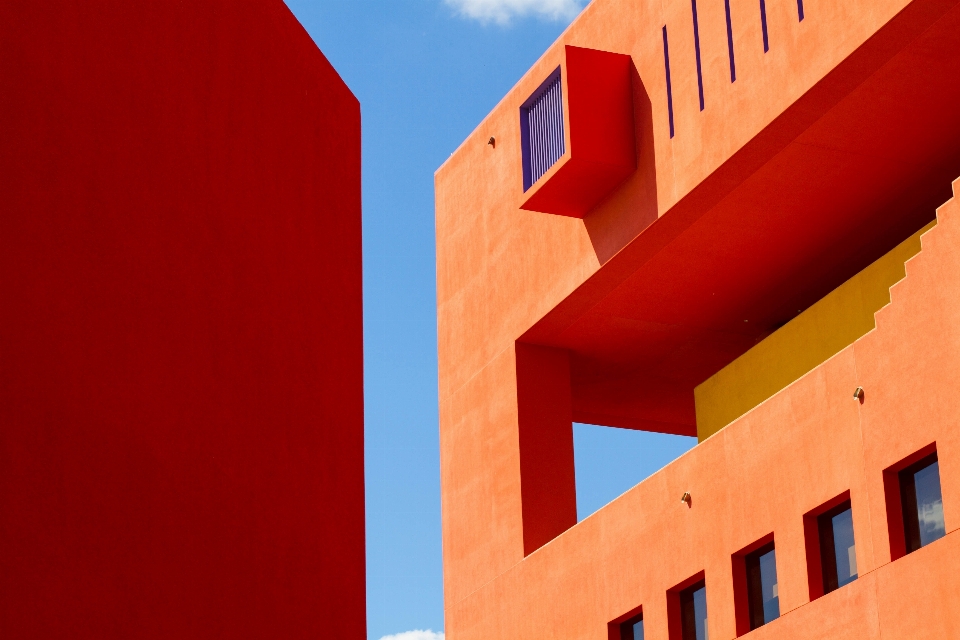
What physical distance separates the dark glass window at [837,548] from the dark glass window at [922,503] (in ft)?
2.48

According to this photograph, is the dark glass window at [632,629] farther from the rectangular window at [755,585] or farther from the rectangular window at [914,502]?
the rectangular window at [914,502]

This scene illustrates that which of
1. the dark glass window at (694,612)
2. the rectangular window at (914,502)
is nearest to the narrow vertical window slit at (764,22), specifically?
the rectangular window at (914,502)

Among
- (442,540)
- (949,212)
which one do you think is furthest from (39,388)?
(442,540)

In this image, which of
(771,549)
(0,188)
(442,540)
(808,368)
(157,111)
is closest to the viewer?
(0,188)

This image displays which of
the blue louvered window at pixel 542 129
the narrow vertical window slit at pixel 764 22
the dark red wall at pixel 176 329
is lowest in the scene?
the dark red wall at pixel 176 329

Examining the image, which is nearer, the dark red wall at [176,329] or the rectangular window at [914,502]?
the dark red wall at [176,329]

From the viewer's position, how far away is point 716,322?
23766 mm

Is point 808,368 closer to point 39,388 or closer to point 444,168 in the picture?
point 444,168

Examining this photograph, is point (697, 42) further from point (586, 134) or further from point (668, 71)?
point (586, 134)

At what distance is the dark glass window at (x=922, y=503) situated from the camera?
50.1 ft

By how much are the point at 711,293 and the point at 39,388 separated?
15872mm

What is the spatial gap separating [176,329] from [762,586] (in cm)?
1038

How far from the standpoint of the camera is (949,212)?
1514 cm

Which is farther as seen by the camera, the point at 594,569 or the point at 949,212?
the point at 594,569
